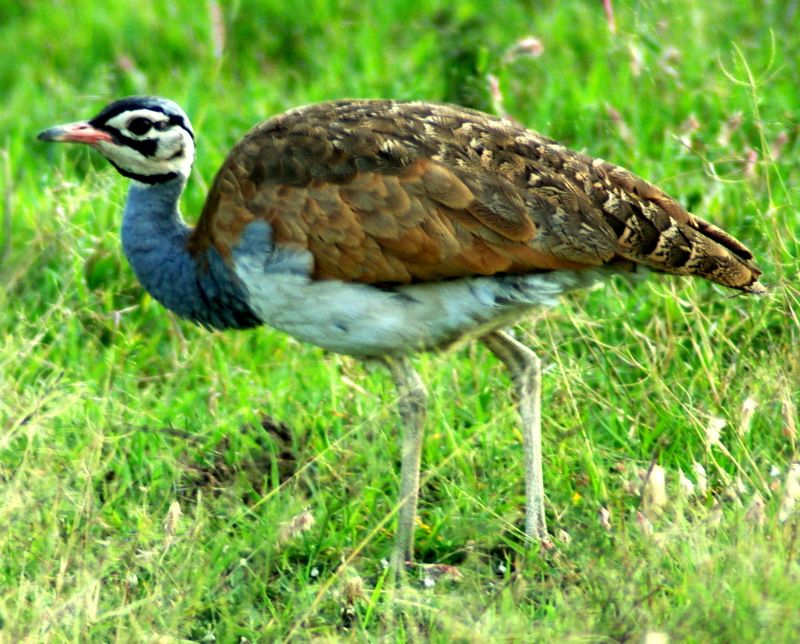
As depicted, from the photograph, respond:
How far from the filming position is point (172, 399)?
16.0 ft

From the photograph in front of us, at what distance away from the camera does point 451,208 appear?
12.7 ft

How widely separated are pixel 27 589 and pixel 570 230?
6.62 ft

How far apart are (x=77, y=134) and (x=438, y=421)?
1797mm

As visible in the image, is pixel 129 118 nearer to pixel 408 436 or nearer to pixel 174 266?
pixel 174 266

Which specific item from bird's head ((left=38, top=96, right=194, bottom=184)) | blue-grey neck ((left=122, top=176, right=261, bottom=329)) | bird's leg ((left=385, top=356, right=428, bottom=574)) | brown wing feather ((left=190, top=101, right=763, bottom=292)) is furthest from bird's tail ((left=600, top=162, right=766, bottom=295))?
bird's head ((left=38, top=96, right=194, bottom=184))

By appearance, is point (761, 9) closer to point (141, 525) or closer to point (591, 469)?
point (591, 469)

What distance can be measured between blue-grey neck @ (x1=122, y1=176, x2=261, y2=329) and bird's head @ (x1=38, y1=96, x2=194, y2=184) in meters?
0.07

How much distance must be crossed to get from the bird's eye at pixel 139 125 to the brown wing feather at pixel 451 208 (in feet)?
2.00

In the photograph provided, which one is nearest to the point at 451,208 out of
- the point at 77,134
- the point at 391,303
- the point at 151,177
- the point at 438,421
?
the point at 391,303

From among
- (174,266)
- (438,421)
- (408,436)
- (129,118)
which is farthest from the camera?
(438,421)

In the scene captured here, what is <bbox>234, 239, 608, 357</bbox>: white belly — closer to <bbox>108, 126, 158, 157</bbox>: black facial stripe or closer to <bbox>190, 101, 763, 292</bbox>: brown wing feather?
<bbox>190, 101, 763, 292</bbox>: brown wing feather

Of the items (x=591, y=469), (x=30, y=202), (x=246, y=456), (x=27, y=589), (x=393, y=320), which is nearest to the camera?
(x=27, y=589)

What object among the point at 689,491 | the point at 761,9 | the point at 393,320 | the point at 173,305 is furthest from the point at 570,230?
the point at 761,9

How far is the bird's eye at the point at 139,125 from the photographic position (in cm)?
443
